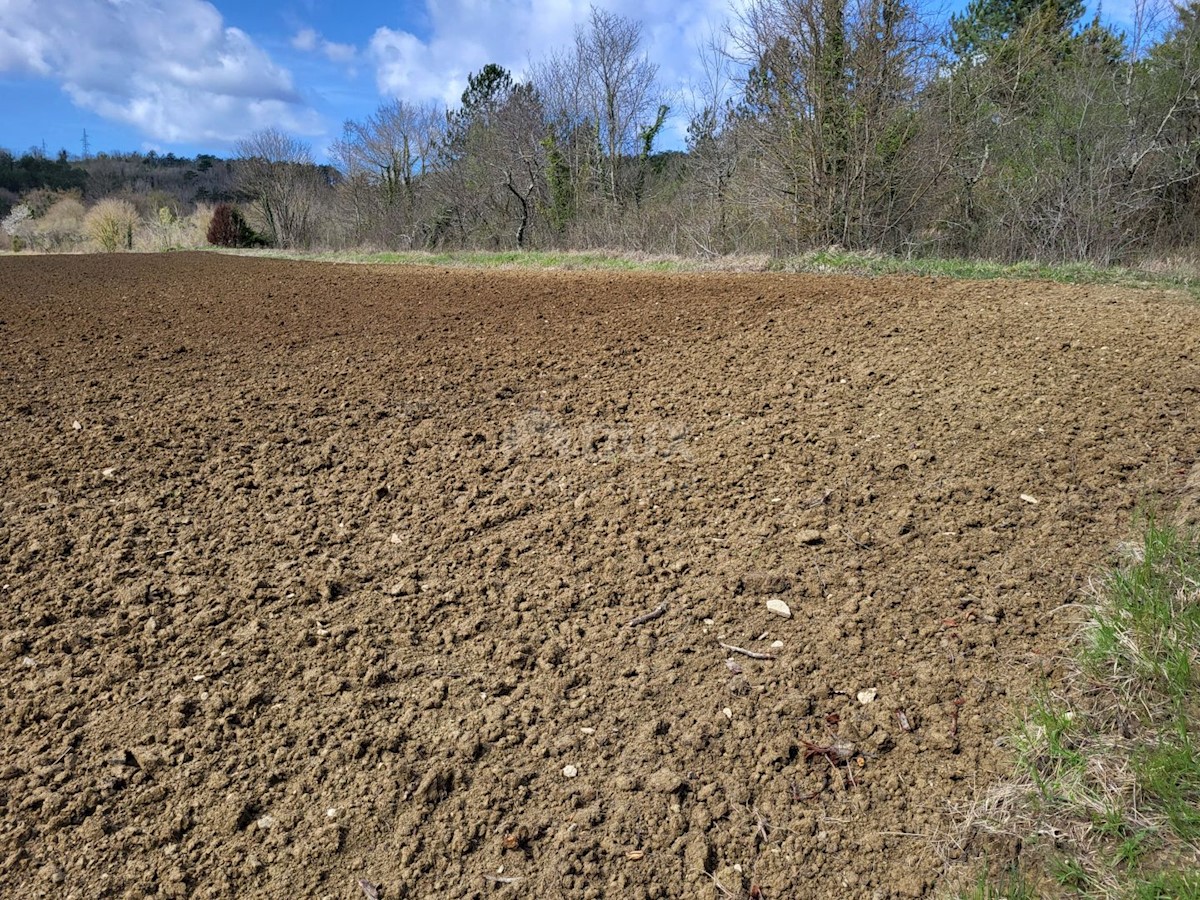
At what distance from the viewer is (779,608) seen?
2562mm

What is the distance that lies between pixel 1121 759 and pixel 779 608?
3.42 ft

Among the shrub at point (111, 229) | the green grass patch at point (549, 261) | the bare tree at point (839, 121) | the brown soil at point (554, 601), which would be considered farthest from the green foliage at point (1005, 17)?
the shrub at point (111, 229)

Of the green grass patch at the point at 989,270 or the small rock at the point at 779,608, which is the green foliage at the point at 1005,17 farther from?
the small rock at the point at 779,608

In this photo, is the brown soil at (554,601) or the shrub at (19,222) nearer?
the brown soil at (554,601)

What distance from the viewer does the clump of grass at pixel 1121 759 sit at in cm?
155

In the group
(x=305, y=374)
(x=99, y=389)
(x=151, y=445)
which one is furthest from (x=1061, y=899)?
(x=99, y=389)

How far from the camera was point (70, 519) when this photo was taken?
3270mm

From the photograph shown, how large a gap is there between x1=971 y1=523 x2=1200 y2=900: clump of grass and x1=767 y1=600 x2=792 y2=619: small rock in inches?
30.1

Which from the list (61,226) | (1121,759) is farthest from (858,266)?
(61,226)

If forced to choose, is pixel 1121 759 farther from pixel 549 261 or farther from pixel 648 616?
pixel 549 261

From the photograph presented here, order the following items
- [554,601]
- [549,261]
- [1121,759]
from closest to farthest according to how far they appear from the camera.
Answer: [1121,759], [554,601], [549,261]

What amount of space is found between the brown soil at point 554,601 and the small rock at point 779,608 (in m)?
0.04

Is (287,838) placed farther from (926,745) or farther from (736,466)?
(736,466)

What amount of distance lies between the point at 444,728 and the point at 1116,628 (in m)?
1.98
